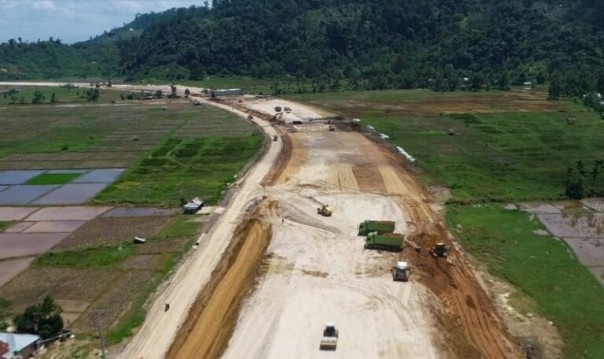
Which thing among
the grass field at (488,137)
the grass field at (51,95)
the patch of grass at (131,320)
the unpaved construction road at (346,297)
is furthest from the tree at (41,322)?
the grass field at (51,95)

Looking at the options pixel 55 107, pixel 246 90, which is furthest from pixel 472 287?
pixel 246 90

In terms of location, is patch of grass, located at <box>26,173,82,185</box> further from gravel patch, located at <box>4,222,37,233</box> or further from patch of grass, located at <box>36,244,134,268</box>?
patch of grass, located at <box>36,244,134,268</box>

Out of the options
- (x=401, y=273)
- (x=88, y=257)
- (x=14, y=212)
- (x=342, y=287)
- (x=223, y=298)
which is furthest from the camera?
(x=14, y=212)

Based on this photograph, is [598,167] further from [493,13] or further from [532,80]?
[493,13]

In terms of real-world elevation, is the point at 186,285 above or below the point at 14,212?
above

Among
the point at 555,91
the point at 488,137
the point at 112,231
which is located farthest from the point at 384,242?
the point at 555,91

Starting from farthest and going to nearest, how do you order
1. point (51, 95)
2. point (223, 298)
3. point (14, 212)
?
point (51, 95) < point (14, 212) < point (223, 298)

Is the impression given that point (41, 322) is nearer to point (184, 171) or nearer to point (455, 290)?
point (455, 290)

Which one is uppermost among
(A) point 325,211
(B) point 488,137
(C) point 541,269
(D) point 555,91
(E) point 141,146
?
(D) point 555,91
